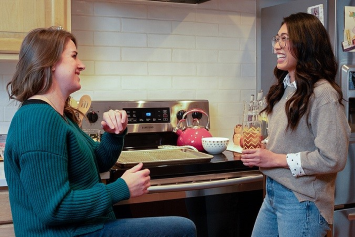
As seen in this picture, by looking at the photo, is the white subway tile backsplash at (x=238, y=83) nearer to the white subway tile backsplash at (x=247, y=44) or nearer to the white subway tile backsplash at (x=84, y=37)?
the white subway tile backsplash at (x=247, y=44)

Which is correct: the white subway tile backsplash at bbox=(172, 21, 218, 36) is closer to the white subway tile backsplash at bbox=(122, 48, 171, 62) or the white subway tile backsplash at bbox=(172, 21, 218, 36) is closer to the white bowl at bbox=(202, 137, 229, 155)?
the white subway tile backsplash at bbox=(122, 48, 171, 62)

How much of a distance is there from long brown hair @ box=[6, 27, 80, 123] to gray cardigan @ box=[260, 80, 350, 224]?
83 centimetres

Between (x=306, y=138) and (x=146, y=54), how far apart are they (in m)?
1.37

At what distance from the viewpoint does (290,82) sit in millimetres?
1756

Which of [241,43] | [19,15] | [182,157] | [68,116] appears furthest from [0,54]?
[241,43]

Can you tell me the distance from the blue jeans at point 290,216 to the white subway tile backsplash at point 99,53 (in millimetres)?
1304

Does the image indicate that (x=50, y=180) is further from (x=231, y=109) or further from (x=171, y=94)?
(x=231, y=109)

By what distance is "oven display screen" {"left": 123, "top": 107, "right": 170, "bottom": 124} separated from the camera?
2.62 metres

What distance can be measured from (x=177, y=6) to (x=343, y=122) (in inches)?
59.6

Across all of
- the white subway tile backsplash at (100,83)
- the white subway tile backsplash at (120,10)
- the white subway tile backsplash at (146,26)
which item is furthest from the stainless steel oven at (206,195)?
the white subway tile backsplash at (120,10)

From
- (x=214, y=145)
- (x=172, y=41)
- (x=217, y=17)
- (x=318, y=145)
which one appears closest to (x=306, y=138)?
(x=318, y=145)

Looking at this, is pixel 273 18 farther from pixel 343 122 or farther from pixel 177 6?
pixel 343 122

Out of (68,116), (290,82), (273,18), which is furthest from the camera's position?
(273,18)

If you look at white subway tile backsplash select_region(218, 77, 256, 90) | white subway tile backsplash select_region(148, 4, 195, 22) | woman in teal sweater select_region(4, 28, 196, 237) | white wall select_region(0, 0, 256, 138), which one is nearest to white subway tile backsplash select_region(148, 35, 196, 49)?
white wall select_region(0, 0, 256, 138)
